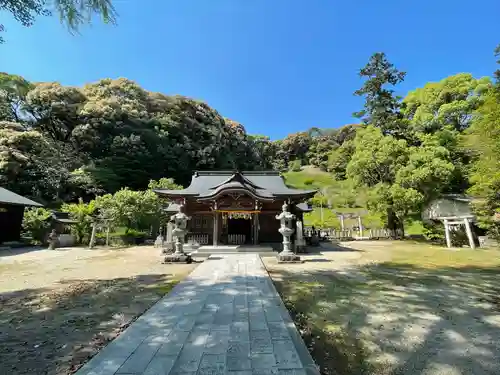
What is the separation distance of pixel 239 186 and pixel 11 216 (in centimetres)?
1886

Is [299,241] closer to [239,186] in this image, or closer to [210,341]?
[239,186]

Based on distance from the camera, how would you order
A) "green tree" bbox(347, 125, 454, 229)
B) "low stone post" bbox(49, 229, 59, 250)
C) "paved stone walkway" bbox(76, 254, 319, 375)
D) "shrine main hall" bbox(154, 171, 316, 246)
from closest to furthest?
"paved stone walkway" bbox(76, 254, 319, 375)
"shrine main hall" bbox(154, 171, 316, 246)
"low stone post" bbox(49, 229, 59, 250)
"green tree" bbox(347, 125, 454, 229)

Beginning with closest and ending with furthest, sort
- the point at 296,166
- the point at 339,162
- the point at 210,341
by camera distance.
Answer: the point at 210,341 → the point at 339,162 → the point at 296,166

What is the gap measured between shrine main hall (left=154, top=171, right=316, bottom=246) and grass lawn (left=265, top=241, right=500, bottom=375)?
6.94 metres

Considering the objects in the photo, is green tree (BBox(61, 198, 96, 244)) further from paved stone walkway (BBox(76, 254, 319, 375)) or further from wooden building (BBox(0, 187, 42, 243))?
paved stone walkway (BBox(76, 254, 319, 375))

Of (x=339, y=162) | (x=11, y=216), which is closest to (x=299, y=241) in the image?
(x=11, y=216)

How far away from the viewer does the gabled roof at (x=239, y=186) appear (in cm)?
1495

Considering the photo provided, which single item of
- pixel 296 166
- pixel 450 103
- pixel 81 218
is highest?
pixel 296 166

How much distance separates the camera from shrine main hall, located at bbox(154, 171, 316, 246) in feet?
49.6

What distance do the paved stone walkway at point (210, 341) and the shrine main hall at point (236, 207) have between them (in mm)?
9219

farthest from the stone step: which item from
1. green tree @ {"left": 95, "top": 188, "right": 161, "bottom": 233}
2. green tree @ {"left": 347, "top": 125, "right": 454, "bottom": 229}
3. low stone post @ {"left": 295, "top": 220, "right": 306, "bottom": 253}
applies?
green tree @ {"left": 347, "top": 125, "right": 454, "bottom": 229}

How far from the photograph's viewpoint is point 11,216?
19719mm

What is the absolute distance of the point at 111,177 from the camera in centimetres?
3259

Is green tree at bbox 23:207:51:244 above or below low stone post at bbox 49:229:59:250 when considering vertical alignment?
above
